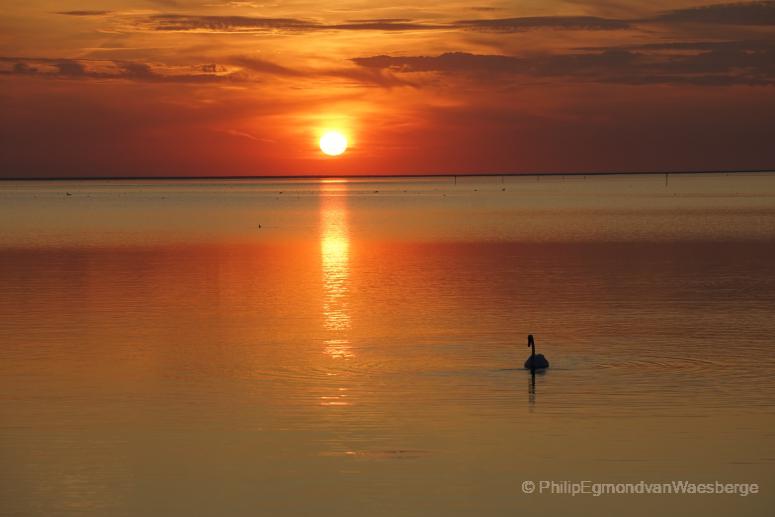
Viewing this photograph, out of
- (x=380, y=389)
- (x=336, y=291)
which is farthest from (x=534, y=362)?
(x=336, y=291)

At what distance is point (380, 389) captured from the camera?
18.2m

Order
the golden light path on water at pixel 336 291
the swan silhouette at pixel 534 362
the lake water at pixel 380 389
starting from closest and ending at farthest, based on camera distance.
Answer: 1. the lake water at pixel 380 389
2. the swan silhouette at pixel 534 362
3. the golden light path on water at pixel 336 291

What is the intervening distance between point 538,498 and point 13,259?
116ft

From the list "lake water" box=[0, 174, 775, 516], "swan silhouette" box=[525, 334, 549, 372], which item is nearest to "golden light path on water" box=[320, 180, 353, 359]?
"lake water" box=[0, 174, 775, 516]

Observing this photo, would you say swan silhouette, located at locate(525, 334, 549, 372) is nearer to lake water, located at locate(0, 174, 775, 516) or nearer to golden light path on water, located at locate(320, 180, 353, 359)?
lake water, located at locate(0, 174, 775, 516)

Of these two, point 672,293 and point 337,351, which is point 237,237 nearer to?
point 672,293

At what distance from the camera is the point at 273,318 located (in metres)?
26.7

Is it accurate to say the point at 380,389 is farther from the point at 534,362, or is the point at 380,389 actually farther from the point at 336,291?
the point at 336,291

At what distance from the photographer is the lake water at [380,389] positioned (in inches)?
520

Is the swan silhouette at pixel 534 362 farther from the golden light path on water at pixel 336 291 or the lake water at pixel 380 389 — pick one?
the golden light path on water at pixel 336 291

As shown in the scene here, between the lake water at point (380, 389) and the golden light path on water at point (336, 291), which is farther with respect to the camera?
the golden light path on water at point (336, 291)

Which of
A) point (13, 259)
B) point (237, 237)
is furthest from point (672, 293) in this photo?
point (237, 237)

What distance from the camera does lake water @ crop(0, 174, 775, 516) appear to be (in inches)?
520

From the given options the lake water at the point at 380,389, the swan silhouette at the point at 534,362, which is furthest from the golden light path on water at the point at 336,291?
the swan silhouette at the point at 534,362
